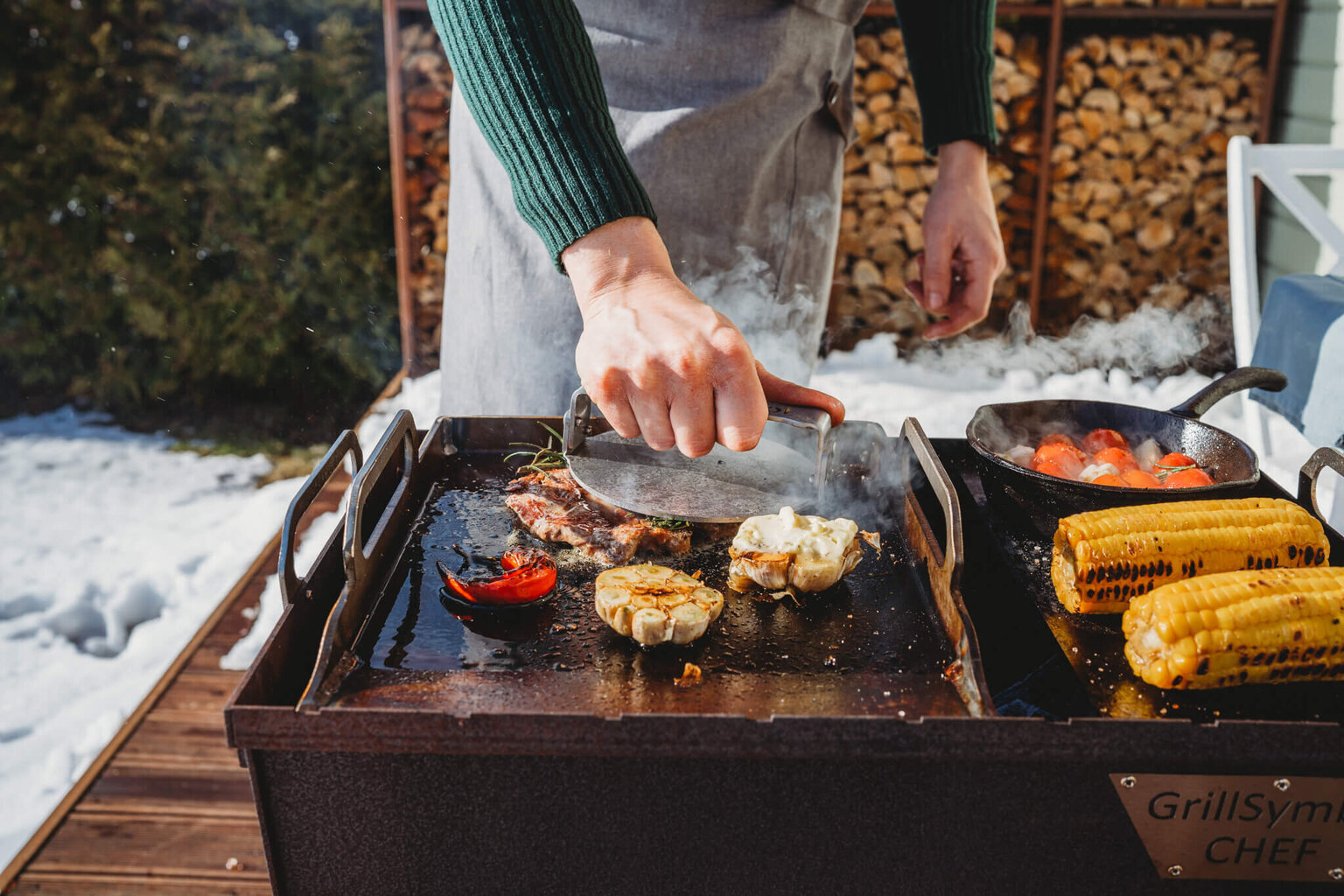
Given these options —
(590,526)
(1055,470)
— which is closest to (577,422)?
(590,526)

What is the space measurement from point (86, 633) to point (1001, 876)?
298 centimetres

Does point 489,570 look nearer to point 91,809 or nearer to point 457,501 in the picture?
point 457,501

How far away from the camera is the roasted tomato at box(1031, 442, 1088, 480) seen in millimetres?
1606

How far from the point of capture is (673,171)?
212cm

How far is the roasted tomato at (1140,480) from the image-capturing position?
5.12 feet

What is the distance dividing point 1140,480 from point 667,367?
84cm

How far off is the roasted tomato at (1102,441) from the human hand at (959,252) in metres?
0.48

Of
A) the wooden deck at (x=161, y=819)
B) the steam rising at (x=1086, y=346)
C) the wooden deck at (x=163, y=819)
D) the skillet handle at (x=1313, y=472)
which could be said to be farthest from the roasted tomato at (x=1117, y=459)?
the steam rising at (x=1086, y=346)

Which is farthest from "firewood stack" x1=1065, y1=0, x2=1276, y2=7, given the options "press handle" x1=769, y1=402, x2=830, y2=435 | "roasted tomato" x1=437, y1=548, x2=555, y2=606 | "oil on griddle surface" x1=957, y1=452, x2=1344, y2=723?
"roasted tomato" x1=437, y1=548, x2=555, y2=606

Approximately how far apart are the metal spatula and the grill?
0.87 ft

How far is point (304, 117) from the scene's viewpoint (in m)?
5.18

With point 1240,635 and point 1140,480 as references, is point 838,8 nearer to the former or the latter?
point 1140,480

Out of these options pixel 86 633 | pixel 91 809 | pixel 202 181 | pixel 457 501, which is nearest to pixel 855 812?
pixel 457 501

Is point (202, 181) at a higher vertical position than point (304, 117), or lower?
lower
